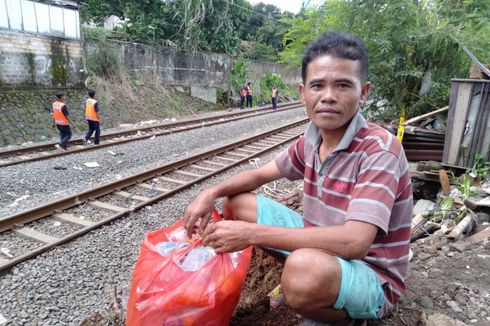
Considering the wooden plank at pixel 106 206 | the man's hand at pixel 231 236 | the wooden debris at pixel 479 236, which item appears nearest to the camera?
the man's hand at pixel 231 236

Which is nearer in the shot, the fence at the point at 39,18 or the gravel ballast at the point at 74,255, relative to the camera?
the gravel ballast at the point at 74,255

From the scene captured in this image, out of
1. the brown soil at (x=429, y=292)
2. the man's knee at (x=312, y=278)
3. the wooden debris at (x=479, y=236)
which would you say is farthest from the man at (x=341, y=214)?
the wooden debris at (x=479, y=236)

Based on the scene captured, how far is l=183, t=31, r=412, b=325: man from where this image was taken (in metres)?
1.42

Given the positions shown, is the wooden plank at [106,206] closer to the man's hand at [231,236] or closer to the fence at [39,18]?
the man's hand at [231,236]

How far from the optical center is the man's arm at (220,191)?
2.03 m

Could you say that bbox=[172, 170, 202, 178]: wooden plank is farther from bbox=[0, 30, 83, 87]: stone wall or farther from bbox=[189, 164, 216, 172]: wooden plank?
bbox=[0, 30, 83, 87]: stone wall

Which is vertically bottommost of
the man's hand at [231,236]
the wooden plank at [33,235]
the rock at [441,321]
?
the wooden plank at [33,235]

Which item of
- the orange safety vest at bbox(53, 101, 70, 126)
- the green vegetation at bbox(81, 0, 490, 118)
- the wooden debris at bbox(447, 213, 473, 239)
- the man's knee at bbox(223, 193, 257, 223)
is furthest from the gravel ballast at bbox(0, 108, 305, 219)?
the wooden debris at bbox(447, 213, 473, 239)

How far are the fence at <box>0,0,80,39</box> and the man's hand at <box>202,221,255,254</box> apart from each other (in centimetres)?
1196

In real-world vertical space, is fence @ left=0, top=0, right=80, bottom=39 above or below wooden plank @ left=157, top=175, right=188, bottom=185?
above

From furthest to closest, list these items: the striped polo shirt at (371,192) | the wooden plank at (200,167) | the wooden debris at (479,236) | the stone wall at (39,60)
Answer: the stone wall at (39,60) → the wooden plank at (200,167) → the wooden debris at (479,236) → the striped polo shirt at (371,192)

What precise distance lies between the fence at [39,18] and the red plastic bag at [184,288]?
1181cm

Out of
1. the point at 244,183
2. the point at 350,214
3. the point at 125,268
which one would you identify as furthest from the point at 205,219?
the point at 125,268

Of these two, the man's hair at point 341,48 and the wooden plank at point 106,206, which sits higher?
the man's hair at point 341,48
